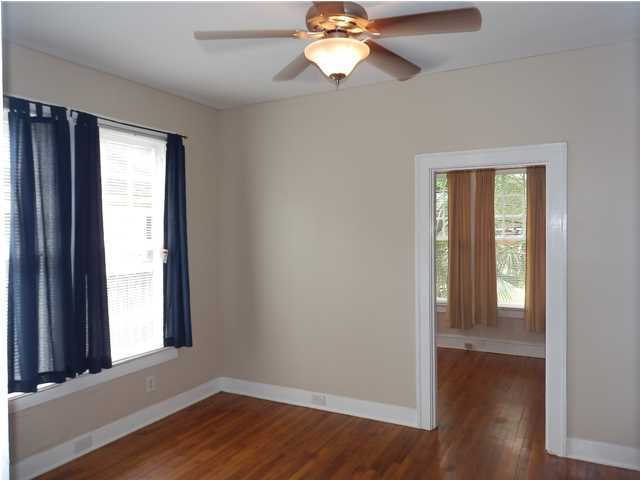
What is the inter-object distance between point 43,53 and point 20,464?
2576 millimetres

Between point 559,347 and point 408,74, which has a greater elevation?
point 408,74

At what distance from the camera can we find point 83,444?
327 cm

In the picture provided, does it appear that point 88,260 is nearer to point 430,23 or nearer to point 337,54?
point 337,54

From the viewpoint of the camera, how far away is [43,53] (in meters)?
3.02

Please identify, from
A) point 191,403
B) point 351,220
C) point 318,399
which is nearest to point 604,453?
point 318,399

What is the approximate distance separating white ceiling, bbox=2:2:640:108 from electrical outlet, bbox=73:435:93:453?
261 cm

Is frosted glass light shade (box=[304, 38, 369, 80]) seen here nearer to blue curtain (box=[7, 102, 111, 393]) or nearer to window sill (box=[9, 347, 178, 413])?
blue curtain (box=[7, 102, 111, 393])

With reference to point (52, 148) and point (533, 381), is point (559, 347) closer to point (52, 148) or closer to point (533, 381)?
point (533, 381)

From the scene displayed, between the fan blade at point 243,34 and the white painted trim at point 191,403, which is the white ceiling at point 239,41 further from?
the white painted trim at point 191,403

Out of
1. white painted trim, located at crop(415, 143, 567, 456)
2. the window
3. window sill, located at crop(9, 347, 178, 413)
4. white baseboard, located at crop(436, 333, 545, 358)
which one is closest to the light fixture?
white painted trim, located at crop(415, 143, 567, 456)

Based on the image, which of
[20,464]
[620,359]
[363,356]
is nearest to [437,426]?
[363,356]

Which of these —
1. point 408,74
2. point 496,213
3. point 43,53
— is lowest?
point 496,213

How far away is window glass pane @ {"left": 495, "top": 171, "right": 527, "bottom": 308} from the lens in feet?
19.0

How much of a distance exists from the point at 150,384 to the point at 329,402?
1.49 m
